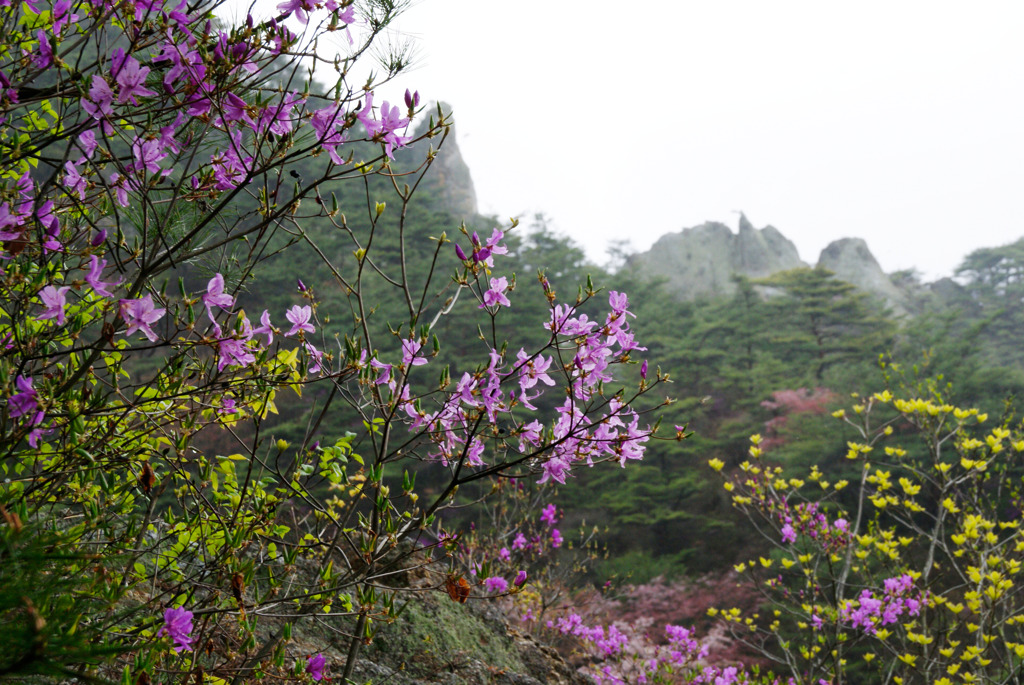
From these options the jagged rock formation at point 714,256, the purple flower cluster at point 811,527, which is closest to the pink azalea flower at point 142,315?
the purple flower cluster at point 811,527

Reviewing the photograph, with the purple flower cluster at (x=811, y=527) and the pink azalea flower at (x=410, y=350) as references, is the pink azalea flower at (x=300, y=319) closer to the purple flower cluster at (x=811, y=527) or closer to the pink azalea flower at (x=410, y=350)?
the pink azalea flower at (x=410, y=350)

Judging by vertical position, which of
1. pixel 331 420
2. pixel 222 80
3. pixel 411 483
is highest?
pixel 331 420

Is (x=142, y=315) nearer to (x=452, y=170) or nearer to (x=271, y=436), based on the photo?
(x=271, y=436)

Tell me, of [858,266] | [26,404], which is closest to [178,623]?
[26,404]

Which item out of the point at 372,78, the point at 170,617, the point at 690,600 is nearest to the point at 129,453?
the point at 170,617

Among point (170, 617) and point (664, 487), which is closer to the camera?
point (170, 617)

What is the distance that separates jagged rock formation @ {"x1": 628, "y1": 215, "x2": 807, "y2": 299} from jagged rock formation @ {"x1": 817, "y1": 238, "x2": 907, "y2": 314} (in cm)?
121

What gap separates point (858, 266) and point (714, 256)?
17.6 ft

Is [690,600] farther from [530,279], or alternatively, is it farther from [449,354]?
[530,279]

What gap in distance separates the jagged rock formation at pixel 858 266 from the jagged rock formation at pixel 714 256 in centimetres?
121

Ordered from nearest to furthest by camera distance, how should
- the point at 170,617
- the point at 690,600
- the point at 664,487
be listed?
the point at 170,617 < the point at 690,600 < the point at 664,487

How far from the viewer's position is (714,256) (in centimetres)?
2536

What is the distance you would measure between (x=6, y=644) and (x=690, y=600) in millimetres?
10215

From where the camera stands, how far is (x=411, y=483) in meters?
1.49
